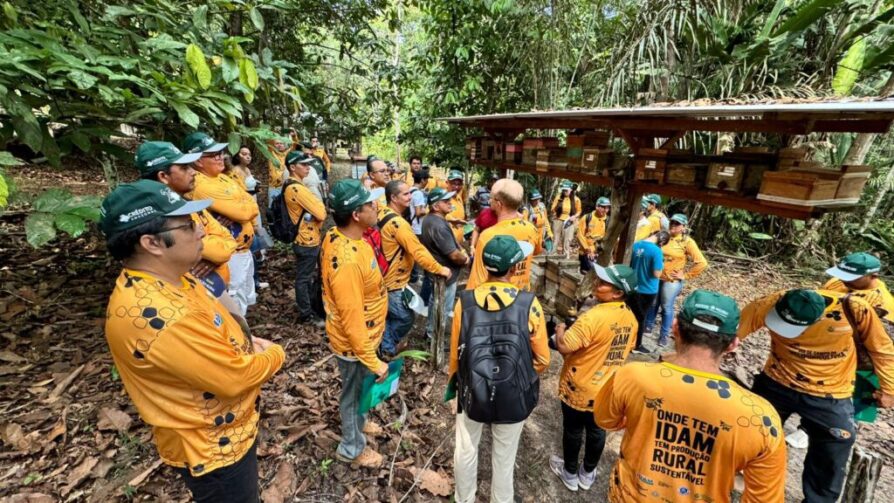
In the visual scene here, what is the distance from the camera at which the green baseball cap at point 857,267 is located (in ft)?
9.78

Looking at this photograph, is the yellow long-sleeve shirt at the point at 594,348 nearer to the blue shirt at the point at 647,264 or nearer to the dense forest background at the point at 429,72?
the dense forest background at the point at 429,72

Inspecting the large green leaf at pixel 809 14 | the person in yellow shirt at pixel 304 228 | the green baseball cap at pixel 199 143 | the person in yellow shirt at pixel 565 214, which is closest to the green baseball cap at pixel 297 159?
the person in yellow shirt at pixel 304 228

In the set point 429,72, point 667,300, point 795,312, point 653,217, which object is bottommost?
point 667,300

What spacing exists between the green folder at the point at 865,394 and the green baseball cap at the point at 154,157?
5973 millimetres

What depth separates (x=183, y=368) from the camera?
1.57 metres

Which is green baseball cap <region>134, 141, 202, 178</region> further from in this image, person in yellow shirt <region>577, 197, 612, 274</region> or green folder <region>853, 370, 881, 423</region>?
person in yellow shirt <region>577, 197, 612, 274</region>

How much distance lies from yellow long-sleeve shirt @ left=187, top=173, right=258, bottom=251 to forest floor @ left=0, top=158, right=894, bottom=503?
1.54 metres

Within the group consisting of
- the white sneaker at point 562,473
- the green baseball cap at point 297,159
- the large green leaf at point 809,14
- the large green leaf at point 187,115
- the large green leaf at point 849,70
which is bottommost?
the white sneaker at point 562,473

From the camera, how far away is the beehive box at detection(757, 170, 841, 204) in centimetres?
237

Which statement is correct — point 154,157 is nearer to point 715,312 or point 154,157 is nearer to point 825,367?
point 715,312

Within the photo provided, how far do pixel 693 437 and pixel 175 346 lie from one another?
2415 mm

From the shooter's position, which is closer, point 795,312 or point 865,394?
point 795,312

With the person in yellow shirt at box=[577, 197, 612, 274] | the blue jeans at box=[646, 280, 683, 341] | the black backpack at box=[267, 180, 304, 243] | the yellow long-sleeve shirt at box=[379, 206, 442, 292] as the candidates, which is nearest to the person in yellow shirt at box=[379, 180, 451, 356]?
the yellow long-sleeve shirt at box=[379, 206, 442, 292]

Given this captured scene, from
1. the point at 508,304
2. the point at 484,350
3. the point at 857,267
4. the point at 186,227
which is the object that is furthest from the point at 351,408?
the point at 857,267
